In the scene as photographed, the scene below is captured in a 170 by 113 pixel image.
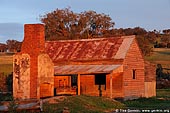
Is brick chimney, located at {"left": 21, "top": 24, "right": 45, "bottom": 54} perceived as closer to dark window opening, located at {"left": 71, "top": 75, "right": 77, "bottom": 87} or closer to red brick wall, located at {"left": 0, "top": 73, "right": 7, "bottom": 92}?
dark window opening, located at {"left": 71, "top": 75, "right": 77, "bottom": 87}

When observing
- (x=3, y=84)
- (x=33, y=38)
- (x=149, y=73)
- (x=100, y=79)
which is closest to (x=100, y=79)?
(x=100, y=79)

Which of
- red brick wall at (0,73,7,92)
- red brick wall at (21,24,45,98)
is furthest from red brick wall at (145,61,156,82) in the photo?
red brick wall at (0,73,7,92)

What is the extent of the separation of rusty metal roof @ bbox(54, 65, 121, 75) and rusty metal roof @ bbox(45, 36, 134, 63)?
112 cm

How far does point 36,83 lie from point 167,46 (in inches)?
3140

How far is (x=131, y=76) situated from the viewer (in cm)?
4150

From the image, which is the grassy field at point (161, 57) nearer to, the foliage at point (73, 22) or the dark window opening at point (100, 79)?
the foliage at point (73, 22)

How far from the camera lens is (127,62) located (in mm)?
40812

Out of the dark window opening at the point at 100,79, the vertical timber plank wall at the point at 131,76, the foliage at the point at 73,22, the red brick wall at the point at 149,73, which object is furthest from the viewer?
the foliage at the point at 73,22

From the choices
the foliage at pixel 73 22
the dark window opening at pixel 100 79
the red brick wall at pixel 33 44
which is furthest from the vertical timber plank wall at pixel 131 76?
the foliage at pixel 73 22

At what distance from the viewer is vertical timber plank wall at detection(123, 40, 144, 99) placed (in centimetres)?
4050

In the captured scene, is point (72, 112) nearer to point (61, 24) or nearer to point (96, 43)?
point (96, 43)

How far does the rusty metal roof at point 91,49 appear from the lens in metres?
41.3

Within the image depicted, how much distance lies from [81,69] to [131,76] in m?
4.78

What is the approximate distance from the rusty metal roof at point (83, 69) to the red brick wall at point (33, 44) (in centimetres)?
287
